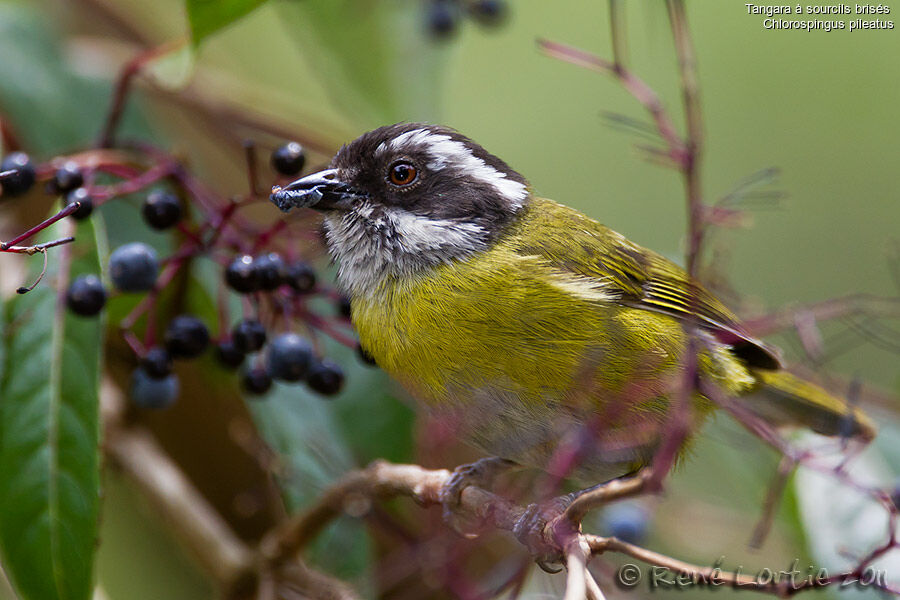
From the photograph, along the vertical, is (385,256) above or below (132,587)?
above

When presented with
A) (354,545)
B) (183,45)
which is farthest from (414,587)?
(183,45)

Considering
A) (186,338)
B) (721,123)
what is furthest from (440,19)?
(721,123)

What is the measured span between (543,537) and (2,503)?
1211 millimetres

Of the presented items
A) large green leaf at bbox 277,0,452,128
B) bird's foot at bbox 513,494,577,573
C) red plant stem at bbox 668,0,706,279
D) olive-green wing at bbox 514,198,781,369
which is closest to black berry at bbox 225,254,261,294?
olive-green wing at bbox 514,198,781,369

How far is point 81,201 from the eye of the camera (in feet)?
7.45

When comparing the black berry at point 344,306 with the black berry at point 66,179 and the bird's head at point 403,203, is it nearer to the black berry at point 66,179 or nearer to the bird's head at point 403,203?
the bird's head at point 403,203

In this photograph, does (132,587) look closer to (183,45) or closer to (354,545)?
(354,545)

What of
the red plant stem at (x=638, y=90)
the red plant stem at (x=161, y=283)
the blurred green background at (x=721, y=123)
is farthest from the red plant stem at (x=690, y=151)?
the blurred green background at (x=721, y=123)

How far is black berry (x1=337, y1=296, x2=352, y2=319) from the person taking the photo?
272 cm

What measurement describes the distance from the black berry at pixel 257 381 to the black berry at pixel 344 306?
0.95ft

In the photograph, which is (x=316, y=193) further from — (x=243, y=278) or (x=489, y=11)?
(x=489, y=11)

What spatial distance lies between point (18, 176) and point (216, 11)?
0.62m

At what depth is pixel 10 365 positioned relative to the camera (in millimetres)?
2381

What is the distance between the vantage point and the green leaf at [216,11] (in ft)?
7.85
